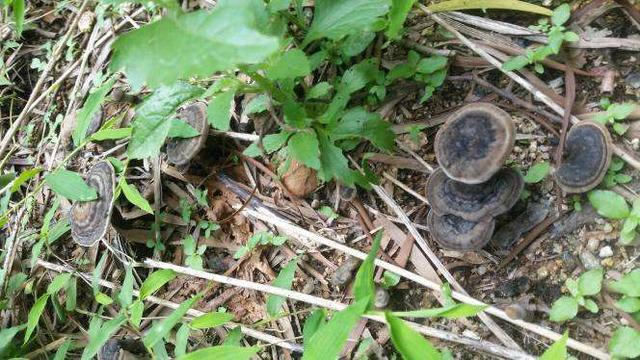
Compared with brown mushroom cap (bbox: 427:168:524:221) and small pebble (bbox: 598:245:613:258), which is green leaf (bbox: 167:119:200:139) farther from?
small pebble (bbox: 598:245:613:258)

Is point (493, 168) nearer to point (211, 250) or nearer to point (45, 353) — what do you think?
point (211, 250)

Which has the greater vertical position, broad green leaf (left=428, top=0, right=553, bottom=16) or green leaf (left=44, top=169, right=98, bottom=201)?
broad green leaf (left=428, top=0, right=553, bottom=16)

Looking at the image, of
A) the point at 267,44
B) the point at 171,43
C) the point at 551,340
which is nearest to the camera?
the point at 267,44

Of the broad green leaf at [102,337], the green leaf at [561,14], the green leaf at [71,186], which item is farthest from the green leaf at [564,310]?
the green leaf at [71,186]

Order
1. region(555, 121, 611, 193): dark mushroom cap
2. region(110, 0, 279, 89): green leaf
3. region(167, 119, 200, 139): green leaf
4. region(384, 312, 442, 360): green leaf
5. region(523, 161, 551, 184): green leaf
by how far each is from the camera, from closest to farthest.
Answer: region(110, 0, 279, 89): green leaf
region(384, 312, 442, 360): green leaf
region(555, 121, 611, 193): dark mushroom cap
region(523, 161, 551, 184): green leaf
region(167, 119, 200, 139): green leaf

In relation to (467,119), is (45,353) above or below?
below

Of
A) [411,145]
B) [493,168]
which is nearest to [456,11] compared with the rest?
[411,145]

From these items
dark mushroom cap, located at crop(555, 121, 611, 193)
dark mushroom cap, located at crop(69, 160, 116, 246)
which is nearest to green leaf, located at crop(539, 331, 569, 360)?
dark mushroom cap, located at crop(555, 121, 611, 193)

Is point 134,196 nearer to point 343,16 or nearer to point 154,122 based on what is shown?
point 154,122
